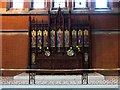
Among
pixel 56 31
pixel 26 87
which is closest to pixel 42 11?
pixel 56 31

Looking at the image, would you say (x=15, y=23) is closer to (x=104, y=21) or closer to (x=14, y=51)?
(x=14, y=51)

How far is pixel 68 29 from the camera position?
12820 mm

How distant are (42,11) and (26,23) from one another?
955 mm

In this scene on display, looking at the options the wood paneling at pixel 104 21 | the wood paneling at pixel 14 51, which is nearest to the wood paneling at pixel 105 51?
the wood paneling at pixel 104 21

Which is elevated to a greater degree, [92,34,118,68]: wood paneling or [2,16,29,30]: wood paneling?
[2,16,29,30]: wood paneling

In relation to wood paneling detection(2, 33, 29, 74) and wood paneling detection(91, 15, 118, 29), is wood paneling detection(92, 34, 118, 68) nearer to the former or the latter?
wood paneling detection(91, 15, 118, 29)

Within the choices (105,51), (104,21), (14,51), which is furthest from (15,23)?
(105,51)

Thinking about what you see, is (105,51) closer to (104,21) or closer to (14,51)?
(104,21)

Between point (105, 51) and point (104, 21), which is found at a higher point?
point (104, 21)

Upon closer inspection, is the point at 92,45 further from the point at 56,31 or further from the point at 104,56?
the point at 56,31

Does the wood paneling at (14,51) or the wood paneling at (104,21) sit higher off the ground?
the wood paneling at (104,21)

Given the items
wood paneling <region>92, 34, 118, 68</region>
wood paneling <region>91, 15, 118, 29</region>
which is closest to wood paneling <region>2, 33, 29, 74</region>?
wood paneling <region>92, 34, 118, 68</region>

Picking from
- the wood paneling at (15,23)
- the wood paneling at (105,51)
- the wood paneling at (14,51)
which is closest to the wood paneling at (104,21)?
the wood paneling at (105,51)

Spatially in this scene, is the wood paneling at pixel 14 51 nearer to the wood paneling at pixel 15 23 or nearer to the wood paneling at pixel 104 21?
the wood paneling at pixel 15 23
